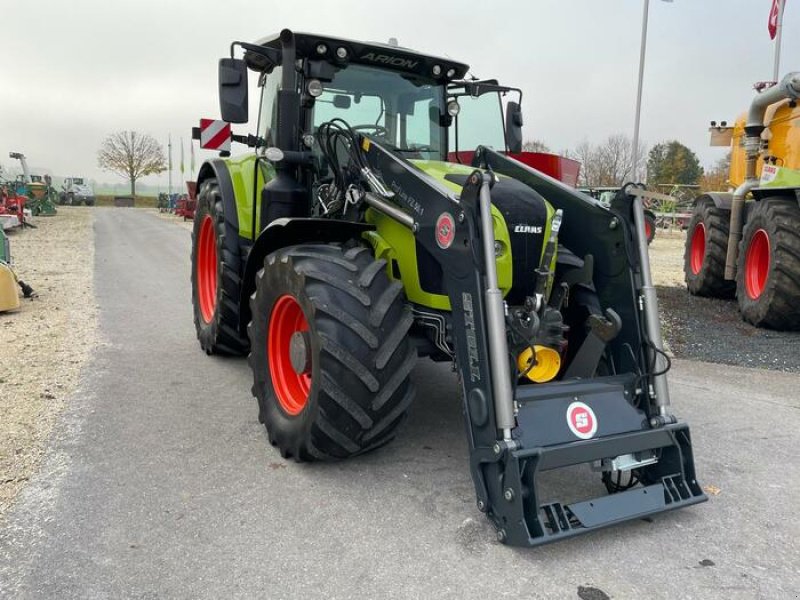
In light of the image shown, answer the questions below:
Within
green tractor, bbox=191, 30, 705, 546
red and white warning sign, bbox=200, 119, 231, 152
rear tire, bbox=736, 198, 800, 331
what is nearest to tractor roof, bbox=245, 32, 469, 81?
green tractor, bbox=191, 30, 705, 546

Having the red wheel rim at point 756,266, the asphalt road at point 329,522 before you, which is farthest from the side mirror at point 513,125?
the red wheel rim at point 756,266

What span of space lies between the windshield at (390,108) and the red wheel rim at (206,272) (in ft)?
8.06

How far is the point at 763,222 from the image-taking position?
7484mm

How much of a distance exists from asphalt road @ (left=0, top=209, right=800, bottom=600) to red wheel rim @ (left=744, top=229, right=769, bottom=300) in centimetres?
368

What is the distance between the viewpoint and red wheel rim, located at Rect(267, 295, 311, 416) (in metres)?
3.81

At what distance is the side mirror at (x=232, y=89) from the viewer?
3898 mm

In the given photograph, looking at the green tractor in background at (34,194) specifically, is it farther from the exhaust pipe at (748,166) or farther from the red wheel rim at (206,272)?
the exhaust pipe at (748,166)

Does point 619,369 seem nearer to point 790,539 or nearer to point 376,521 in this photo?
point 790,539

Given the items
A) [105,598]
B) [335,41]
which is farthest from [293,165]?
[105,598]

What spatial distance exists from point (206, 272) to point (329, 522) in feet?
13.3

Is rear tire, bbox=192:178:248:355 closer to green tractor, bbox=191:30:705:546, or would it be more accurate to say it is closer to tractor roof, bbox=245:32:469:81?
green tractor, bbox=191:30:705:546

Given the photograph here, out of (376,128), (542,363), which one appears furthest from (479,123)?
(542,363)

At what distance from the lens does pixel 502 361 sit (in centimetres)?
280

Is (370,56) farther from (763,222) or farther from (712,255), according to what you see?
(712,255)
